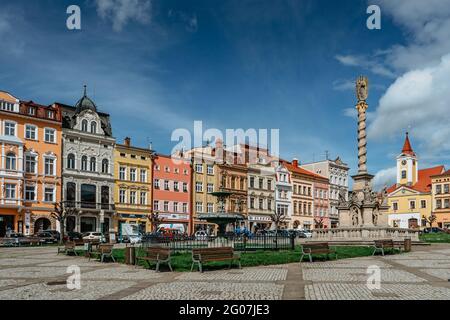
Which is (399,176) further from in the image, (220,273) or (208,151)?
(220,273)

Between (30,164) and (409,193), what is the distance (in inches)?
2450

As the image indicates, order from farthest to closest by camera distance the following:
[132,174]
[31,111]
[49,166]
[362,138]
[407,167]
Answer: [407,167] < [132,174] < [49,166] < [31,111] < [362,138]

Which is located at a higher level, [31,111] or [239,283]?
[31,111]

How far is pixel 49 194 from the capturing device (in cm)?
4628

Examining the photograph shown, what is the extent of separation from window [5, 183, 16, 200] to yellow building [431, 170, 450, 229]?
62333 mm

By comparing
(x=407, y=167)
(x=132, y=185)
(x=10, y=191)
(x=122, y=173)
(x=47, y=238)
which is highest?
(x=407, y=167)

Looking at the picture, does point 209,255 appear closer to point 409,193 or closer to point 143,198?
point 143,198

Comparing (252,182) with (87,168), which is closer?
(87,168)

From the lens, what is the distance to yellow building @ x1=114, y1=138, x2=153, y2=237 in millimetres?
51625

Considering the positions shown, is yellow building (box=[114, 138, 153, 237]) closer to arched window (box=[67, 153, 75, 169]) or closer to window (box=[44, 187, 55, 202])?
arched window (box=[67, 153, 75, 169])

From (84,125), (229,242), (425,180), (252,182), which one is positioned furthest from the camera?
(425,180)

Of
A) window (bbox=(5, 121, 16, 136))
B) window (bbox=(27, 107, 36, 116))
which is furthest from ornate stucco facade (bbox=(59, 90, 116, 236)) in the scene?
window (bbox=(5, 121, 16, 136))

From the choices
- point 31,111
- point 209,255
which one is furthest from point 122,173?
point 209,255

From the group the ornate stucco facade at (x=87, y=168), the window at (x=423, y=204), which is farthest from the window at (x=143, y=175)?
the window at (x=423, y=204)
